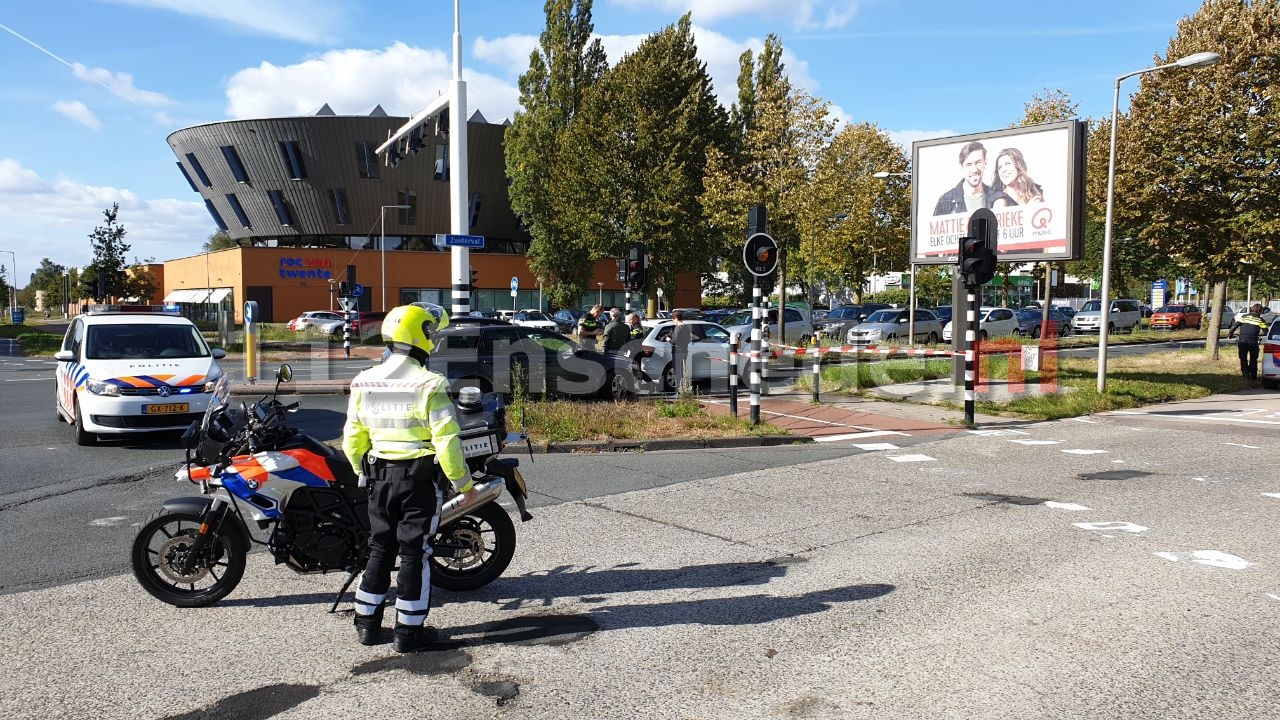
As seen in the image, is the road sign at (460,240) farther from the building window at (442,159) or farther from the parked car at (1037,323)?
the building window at (442,159)

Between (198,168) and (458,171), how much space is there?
50.2 meters

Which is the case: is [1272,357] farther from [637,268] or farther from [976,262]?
[637,268]

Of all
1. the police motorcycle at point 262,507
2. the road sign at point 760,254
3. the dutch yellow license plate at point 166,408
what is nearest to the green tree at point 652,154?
the road sign at point 760,254

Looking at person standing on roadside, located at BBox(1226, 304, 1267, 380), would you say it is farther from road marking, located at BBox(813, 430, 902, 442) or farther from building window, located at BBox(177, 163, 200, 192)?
building window, located at BBox(177, 163, 200, 192)

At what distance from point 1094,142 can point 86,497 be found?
27.4 meters

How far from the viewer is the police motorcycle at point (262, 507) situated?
493 cm

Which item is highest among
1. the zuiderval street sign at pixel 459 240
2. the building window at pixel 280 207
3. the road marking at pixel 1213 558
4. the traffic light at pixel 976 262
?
the building window at pixel 280 207

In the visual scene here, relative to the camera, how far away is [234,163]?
58.0 metres

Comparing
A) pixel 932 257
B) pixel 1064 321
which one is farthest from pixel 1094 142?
pixel 1064 321

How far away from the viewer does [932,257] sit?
19.6 metres

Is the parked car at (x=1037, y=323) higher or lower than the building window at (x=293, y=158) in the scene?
lower

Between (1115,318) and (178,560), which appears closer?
(178,560)

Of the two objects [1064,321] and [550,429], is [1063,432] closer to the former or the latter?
[550,429]

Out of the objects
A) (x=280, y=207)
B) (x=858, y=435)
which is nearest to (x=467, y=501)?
(x=858, y=435)
